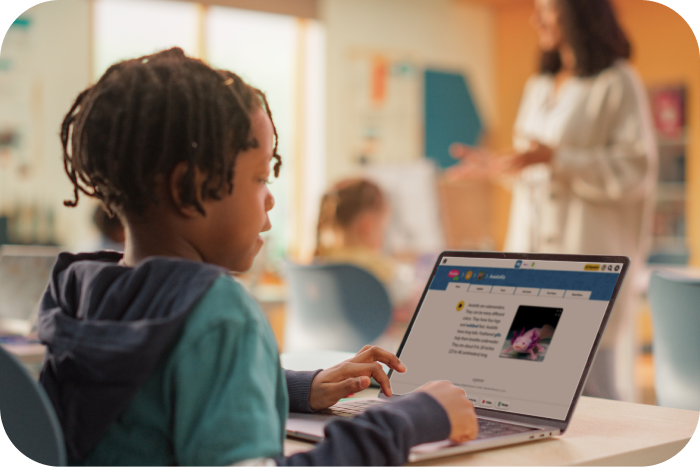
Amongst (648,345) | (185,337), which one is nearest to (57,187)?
(648,345)

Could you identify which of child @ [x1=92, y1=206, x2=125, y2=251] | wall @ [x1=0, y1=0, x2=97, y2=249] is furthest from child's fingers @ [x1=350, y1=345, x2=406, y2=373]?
wall @ [x1=0, y1=0, x2=97, y2=249]

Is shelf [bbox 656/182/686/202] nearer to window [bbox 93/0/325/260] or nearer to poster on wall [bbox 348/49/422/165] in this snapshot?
poster on wall [bbox 348/49/422/165]

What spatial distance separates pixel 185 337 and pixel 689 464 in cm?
58

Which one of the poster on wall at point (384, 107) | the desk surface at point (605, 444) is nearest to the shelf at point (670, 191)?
the poster on wall at point (384, 107)

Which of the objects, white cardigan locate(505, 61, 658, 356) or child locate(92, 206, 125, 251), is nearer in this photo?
white cardigan locate(505, 61, 658, 356)

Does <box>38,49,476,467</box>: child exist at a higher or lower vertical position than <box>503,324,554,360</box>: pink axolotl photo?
higher

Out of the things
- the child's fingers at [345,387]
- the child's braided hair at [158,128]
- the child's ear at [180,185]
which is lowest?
the child's fingers at [345,387]

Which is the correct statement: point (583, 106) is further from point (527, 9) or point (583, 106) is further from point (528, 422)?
point (527, 9)

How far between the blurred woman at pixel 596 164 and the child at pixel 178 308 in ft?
4.96

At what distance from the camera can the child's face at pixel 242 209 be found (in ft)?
2.38

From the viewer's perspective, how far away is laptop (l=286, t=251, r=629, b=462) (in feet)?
2.73

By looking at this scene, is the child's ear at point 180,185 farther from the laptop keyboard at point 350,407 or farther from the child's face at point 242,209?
the laptop keyboard at point 350,407

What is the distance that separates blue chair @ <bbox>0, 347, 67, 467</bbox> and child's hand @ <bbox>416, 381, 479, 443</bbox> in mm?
355

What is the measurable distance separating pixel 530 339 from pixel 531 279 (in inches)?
3.6
